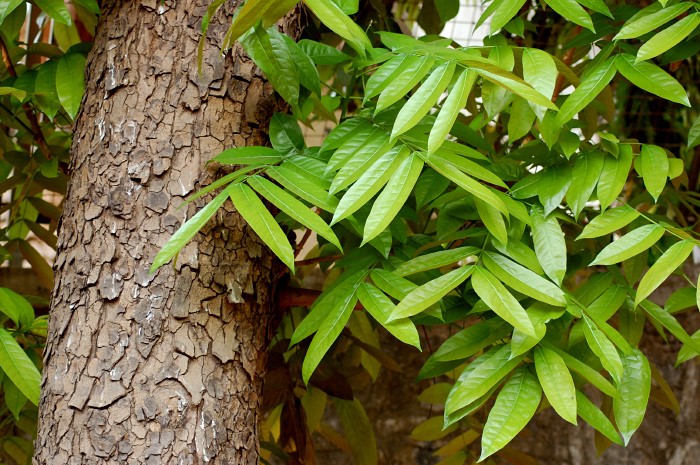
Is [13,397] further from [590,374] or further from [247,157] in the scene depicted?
[590,374]

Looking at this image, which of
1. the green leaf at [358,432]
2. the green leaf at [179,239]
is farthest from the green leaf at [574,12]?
the green leaf at [358,432]

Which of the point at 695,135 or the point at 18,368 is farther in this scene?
the point at 695,135

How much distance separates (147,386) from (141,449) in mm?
73

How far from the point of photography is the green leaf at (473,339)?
1.00 m

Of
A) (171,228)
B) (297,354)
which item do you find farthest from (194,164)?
(297,354)

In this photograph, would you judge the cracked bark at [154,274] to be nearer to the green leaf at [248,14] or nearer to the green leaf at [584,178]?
the green leaf at [248,14]

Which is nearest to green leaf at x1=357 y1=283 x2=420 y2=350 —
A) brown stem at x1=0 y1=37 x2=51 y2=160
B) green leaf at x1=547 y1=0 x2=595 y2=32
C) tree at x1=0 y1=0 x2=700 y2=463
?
tree at x1=0 y1=0 x2=700 y2=463

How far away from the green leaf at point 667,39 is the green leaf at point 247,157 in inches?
18.6

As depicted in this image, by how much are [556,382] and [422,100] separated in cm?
35

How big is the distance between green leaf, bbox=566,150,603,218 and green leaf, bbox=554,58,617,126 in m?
0.07

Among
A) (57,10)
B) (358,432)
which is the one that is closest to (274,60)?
(57,10)

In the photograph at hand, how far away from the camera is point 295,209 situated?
2.87 ft

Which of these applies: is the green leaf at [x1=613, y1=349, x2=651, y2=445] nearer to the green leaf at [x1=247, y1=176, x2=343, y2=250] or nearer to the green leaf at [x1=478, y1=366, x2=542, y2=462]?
the green leaf at [x1=478, y1=366, x2=542, y2=462]

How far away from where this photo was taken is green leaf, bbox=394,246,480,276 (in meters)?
0.96
